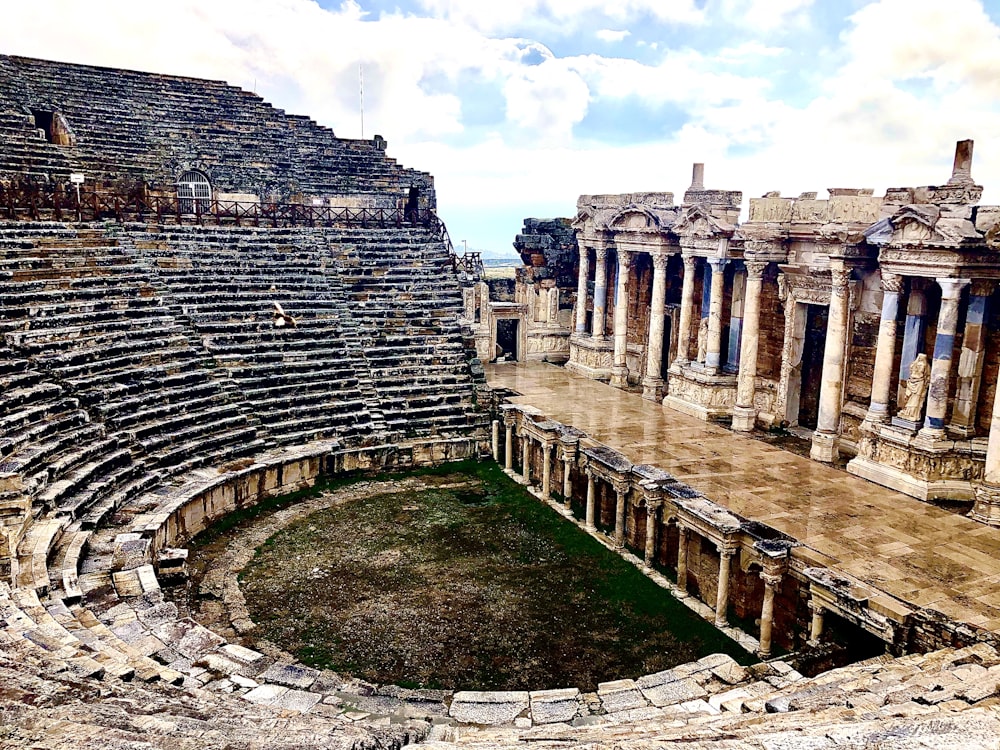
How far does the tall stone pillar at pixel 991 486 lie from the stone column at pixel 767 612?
428cm

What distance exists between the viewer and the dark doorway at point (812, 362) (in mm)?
18078

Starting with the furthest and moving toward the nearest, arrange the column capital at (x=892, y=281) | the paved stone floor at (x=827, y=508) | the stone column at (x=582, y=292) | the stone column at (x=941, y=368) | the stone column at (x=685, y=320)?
the stone column at (x=582, y=292)
the stone column at (x=685, y=320)
the column capital at (x=892, y=281)
the stone column at (x=941, y=368)
the paved stone floor at (x=827, y=508)

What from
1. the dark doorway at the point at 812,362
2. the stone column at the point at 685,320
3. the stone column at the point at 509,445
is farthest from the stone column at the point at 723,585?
the stone column at the point at 685,320

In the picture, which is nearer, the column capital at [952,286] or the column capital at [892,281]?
the column capital at [952,286]

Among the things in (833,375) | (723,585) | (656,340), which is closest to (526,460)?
(656,340)

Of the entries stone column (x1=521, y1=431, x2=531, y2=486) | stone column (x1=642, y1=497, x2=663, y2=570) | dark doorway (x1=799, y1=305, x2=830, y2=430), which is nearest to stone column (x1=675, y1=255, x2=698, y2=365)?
dark doorway (x1=799, y1=305, x2=830, y2=430)

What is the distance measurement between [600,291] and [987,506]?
13.7 m

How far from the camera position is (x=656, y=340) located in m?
22.2

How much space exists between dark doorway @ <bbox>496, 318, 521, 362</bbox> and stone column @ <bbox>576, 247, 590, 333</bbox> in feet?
6.85

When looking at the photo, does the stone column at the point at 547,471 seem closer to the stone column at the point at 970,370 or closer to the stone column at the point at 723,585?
the stone column at the point at 723,585

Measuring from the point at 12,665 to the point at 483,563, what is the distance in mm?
7532

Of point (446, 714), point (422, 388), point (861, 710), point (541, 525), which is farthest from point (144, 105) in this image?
point (861, 710)

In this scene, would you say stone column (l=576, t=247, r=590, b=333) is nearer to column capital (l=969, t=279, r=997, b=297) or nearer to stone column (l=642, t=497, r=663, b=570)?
stone column (l=642, t=497, r=663, b=570)

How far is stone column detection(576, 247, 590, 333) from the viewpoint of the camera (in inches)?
1018
